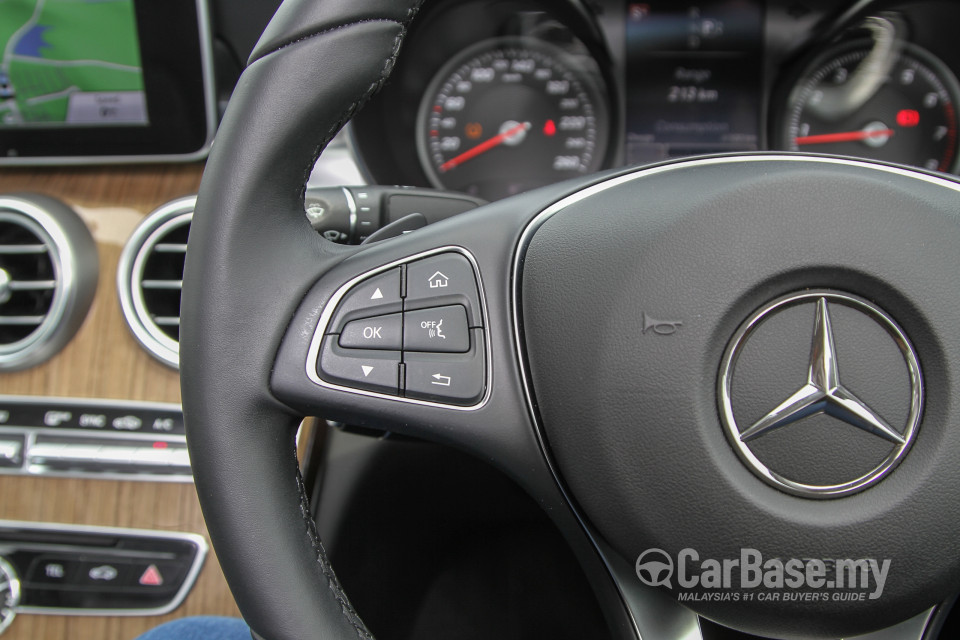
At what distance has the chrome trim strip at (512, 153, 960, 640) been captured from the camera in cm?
59

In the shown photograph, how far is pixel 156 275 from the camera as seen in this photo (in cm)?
112

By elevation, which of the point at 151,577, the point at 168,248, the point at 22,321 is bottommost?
the point at 151,577

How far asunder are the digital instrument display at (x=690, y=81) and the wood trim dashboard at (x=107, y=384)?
0.82 metres

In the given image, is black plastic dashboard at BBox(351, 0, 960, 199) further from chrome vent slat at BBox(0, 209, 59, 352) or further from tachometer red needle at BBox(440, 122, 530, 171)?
chrome vent slat at BBox(0, 209, 59, 352)

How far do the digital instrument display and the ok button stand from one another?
1013mm

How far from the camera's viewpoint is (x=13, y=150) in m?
1.17

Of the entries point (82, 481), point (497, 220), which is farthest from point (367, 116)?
point (497, 220)

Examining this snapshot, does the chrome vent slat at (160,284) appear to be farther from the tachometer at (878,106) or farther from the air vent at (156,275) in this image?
the tachometer at (878,106)

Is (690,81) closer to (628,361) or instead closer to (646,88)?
(646,88)

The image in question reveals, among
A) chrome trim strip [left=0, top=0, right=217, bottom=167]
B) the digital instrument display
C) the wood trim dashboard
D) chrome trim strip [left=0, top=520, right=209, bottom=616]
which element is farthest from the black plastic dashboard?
chrome trim strip [left=0, top=520, right=209, bottom=616]

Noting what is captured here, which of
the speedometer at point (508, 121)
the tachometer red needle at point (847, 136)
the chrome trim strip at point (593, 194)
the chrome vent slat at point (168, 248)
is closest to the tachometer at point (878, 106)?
the tachometer red needle at point (847, 136)

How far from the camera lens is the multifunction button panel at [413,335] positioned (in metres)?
0.58

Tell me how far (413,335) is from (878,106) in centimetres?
130

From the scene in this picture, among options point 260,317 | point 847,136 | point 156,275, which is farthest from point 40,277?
point 847,136
